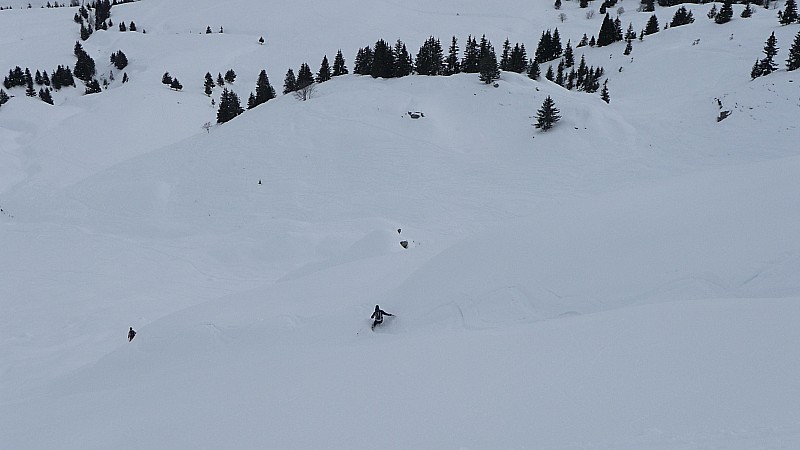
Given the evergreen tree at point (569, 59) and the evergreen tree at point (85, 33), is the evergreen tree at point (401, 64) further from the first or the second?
the evergreen tree at point (85, 33)

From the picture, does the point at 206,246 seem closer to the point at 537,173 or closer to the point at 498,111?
the point at 537,173

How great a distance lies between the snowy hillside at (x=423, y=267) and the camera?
4652 mm

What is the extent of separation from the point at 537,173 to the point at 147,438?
2128cm

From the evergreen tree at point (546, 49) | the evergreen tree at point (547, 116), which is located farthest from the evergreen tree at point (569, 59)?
the evergreen tree at point (547, 116)

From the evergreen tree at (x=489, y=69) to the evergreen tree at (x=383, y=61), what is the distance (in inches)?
330

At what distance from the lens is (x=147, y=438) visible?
5.61 m

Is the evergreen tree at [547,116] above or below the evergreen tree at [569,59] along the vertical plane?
below

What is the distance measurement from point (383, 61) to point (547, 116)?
51.9 feet

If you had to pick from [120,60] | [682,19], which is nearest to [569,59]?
[682,19]

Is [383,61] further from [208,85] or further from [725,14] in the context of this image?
[725,14]

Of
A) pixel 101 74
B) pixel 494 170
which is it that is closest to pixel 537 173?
pixel 494 170

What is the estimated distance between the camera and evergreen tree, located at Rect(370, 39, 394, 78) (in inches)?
1388

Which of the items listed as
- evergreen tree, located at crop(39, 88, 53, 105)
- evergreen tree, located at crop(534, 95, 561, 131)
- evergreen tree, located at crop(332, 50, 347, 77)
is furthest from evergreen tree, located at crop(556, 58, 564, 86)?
evergreen tree, located at crop(39, 88, 53, 105)

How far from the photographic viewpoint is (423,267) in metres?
9.98
